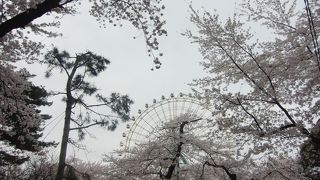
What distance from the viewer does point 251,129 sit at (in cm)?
906

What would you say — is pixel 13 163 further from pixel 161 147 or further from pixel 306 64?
pixel 306 64

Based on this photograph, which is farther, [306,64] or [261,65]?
[261,65]

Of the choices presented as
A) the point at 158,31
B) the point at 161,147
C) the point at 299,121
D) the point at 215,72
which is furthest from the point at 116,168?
the point at 158,31

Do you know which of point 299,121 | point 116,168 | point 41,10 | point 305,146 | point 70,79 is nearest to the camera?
point 41,10

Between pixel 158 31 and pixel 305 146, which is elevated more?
pixel 158 31

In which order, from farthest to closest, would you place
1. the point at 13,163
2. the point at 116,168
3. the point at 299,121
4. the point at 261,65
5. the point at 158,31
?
1. the point at 13,163
2. the point at 116,168
3. the point at 261,65
4. the point at 299,121
5. the point at 158,31

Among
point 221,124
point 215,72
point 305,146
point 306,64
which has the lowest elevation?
point 305,146

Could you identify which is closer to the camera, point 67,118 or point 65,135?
point 65,135

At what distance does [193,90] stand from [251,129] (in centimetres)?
250

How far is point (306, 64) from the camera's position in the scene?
899 centimetres

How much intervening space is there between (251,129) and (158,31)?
4057 millimetres

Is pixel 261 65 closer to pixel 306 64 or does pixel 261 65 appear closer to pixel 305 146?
pixel 306 64

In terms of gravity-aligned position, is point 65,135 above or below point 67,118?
below

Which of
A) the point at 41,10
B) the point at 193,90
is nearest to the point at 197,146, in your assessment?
the point at 193,90
